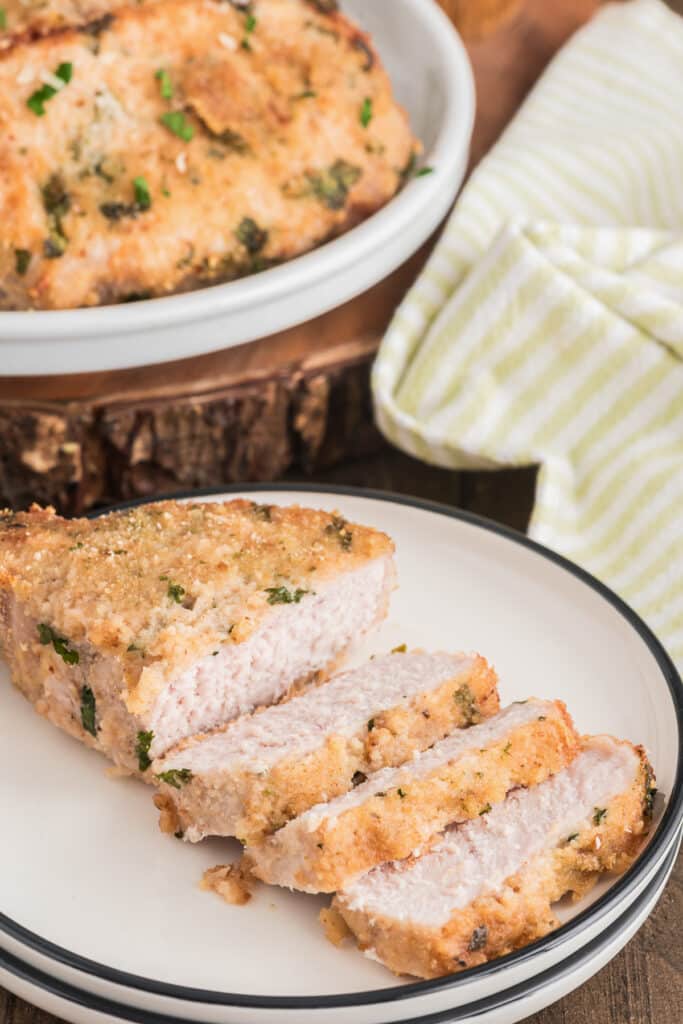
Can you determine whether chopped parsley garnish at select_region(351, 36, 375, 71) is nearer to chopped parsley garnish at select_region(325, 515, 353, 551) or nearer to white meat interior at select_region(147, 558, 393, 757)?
chopped parsley garnish at select_region(325, 515, 353, 551)

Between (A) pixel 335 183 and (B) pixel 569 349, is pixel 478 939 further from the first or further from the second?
(A) pixel 335 183

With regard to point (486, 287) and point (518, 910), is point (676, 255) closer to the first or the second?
point (486, 287)

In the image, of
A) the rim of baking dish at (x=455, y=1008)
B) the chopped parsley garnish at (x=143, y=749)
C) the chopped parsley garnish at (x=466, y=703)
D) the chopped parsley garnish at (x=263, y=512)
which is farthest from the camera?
the chopped parsley garnish at (x=263, y=512)

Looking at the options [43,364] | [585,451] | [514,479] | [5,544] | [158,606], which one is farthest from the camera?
[514,479]

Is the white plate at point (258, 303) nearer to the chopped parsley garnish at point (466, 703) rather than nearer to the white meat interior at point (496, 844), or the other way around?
the chopped parsley garnish at point (466, 703)

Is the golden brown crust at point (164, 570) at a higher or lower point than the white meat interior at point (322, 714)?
higher

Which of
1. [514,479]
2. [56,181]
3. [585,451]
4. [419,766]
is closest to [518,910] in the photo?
[419,766]

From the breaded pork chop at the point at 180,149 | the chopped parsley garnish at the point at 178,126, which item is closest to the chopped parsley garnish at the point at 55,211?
the breaded pork chop at the point at 180,149

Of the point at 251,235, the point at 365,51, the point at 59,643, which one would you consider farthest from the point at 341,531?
the point at 365,51
